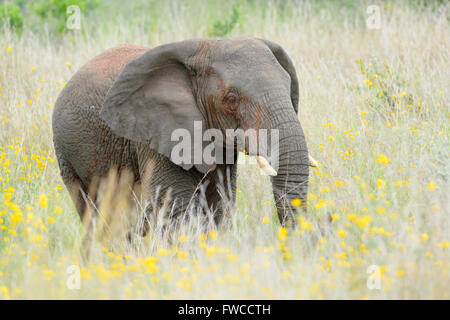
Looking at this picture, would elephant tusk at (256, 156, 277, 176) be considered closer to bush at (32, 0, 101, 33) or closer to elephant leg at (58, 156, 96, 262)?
elephant leg at (58, 156, 96, 262)

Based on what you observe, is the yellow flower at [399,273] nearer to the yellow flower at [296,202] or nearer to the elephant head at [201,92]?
the yellow flower at [296,202]

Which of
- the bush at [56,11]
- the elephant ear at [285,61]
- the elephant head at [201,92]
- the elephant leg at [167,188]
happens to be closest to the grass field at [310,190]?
the elephant leg at [167,188]

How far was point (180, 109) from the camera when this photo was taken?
567cm

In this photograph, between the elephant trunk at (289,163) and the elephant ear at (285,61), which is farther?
the elephant ear at (285,61)

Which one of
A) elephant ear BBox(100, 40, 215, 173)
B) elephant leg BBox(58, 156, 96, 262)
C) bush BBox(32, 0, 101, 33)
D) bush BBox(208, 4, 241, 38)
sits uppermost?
bush BBox(32, 0, 101, 33)

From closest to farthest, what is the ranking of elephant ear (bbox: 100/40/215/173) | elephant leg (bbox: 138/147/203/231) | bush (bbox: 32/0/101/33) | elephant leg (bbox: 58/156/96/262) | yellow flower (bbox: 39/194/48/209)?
yellow flower (bbox: 39/194/48/209)
elephant ear (bbox: 100/40/215/173)
elephant leg (bbox: 138/147/203/231)
elephant leg (bbox: 58/156/96/262)
bush (bbox: 32/0/101/33)

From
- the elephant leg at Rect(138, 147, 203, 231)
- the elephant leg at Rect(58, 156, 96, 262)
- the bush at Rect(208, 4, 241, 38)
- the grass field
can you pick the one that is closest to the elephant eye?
the elephant leg at Rect(138, 147, 203, 231)

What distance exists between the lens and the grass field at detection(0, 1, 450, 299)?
4469 millimetres

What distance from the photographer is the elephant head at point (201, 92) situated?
5.30 metres

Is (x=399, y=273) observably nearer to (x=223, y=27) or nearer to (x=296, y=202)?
(x=296, y=202)

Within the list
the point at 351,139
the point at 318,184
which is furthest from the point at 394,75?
the point at 318,184

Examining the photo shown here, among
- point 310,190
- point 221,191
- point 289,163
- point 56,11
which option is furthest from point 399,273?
point 56,11

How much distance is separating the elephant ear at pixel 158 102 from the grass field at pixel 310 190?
0.74m
